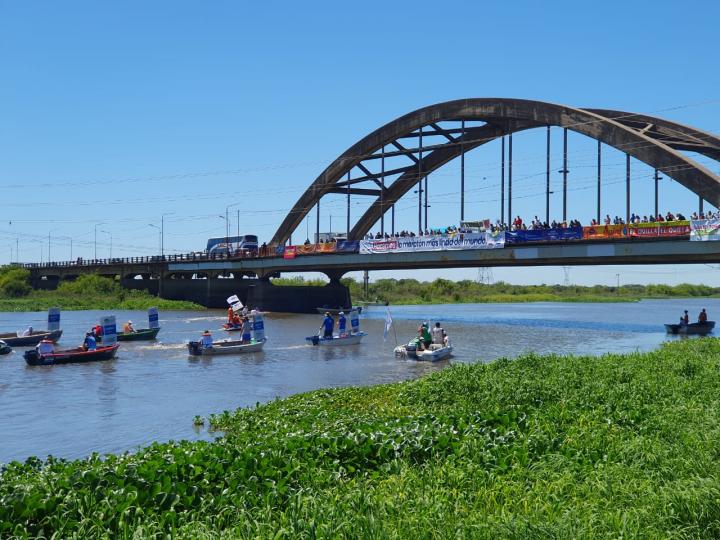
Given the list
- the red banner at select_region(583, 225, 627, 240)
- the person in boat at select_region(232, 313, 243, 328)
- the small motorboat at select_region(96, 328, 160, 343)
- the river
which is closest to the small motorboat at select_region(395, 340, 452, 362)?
the river

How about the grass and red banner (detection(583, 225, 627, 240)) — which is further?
the grass

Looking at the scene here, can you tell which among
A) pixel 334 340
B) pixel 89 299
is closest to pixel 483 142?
pixel 334 340

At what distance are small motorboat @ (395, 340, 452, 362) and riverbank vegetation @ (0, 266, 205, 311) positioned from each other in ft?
200

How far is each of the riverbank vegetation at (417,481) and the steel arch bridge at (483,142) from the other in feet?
121

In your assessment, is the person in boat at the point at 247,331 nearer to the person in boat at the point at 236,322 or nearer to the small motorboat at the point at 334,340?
the small motorboat at the point at 334,340

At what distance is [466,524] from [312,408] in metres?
10.6

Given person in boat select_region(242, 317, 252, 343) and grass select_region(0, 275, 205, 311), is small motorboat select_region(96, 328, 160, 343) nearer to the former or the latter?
person in boat select_region(242, 317, 252, 343)

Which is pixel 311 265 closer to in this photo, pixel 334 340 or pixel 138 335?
pixel 138 335

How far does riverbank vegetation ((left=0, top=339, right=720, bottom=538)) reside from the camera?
825 cm

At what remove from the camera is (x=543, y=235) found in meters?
51.8

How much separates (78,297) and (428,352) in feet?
247

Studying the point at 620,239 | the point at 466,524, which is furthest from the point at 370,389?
the point at 620,239

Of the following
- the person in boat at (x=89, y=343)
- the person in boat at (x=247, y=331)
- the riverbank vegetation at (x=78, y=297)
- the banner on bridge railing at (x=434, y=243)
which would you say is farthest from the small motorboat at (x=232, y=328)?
the riverbank vegetation at (x=78, y=297)

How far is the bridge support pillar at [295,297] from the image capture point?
8412cm
